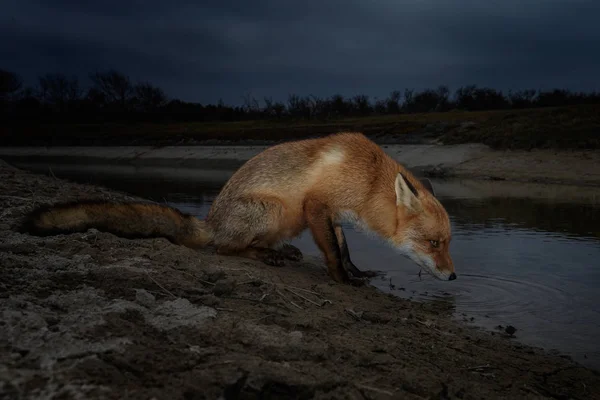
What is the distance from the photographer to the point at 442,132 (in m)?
34.8

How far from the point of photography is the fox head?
5984mm

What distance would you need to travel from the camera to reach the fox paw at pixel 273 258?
656 cm

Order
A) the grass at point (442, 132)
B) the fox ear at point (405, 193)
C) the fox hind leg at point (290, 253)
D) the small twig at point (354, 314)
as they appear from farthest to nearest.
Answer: the grass at point (442, 132) < the fox hind leg at point (290, 253) < the fox ear at point (405, 193) < the small twig at point (354, 314)

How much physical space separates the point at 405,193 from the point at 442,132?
3061 centimetres

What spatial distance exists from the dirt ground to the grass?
22443 mm

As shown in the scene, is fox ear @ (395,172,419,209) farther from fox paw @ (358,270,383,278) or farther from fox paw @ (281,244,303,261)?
fox paw @ (281,244,303,261)

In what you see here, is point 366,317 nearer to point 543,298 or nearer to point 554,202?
point 543,298

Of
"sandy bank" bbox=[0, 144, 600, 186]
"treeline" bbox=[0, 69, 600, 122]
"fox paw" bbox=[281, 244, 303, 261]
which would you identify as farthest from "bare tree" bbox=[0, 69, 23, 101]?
"fox paw" bbox=[281, 244, 303, 261]

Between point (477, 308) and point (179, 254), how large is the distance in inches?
144

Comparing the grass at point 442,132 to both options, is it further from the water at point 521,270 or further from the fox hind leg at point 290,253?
the fox hind leg at point 290,253

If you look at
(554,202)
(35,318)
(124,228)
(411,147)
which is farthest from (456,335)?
(411,147)

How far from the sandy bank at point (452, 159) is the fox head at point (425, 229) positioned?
A: 17263mm

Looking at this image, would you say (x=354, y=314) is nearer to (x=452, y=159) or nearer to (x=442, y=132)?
(x=452, y=159)

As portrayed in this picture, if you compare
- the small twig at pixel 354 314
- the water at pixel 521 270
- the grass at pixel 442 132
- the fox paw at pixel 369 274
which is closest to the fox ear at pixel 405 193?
the water at pixel 521 270
